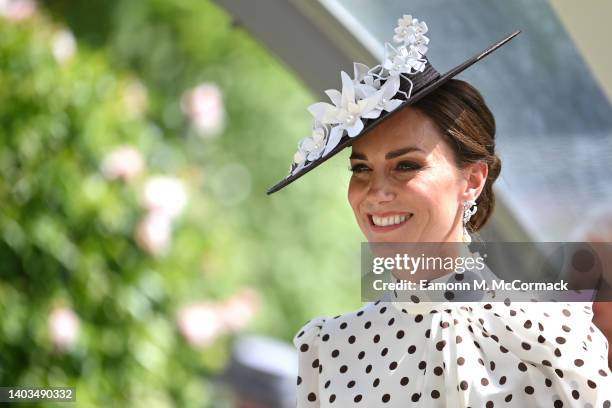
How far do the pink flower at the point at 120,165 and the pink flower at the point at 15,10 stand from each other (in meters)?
0.66

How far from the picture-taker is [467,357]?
2018 mm

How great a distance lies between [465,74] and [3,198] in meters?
1.87

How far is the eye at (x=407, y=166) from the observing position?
208 cm

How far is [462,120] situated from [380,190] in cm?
22

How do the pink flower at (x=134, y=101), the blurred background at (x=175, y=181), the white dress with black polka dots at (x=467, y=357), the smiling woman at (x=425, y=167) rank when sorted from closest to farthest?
1. the white dress with black polka dots at (x=467, y=357)
2. the smiling woman at (x=425, y=167)
3. the blurred background at (x=175, y=181)
4. the pink flower at (x=134, y=101)

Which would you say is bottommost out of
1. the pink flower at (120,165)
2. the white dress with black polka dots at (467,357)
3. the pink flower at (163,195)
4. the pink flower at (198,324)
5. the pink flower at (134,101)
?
the white dress with black polka dots at (467,357)

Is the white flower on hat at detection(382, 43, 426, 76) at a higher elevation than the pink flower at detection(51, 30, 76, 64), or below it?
below

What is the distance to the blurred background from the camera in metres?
3.16

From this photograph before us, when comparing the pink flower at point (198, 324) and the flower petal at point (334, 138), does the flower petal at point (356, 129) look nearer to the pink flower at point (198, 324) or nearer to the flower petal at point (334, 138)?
the flower petal at point (334, 138)

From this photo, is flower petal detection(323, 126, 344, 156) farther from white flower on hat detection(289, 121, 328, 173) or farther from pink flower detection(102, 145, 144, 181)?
pink flower detection(102, 145, 144, 181)

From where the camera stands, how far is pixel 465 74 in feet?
10.3

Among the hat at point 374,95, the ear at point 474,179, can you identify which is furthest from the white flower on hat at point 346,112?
the ear at point 474,179

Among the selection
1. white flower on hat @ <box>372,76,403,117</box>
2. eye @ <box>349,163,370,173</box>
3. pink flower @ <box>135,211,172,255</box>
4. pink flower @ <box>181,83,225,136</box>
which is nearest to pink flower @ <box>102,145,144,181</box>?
pink flower @ <box>135,211,172,255</box>

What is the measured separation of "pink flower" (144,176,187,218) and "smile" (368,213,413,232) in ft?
7.13
